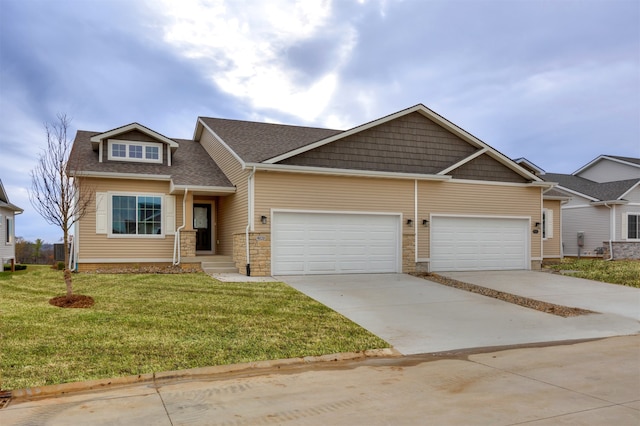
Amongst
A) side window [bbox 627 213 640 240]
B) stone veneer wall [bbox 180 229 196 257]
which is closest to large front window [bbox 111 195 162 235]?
stone veneer wall [bbox 180 229 196 257]

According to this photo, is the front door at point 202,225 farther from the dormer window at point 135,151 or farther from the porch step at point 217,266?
the porch step at point 217,266

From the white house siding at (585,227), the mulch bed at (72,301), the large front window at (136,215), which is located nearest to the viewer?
the mulch bed at (72,301)

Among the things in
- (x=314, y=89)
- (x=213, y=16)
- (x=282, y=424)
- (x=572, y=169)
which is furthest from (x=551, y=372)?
(x=572, y=169)

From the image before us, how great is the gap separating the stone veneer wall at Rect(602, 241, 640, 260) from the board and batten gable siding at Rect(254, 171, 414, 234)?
47.4 feet

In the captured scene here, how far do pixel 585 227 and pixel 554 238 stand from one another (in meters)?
5.32

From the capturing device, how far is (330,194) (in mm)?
15133

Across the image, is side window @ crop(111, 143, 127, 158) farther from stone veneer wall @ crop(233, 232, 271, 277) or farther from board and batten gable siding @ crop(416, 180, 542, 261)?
board and batten gable siding @ crop(416, 180, 542, 261)

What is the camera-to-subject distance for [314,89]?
19641 mm

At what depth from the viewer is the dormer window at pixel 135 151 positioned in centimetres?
1659

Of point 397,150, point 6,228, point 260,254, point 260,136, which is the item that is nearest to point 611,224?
point 397,150

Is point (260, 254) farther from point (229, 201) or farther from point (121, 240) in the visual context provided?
point (121, 240)

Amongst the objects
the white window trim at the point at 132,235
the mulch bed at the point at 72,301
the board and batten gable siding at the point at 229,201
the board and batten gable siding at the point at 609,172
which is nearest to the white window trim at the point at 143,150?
the white window trim at the point at 132,235

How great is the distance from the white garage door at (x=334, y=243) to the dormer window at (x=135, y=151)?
233 inches

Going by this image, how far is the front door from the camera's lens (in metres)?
18.4
